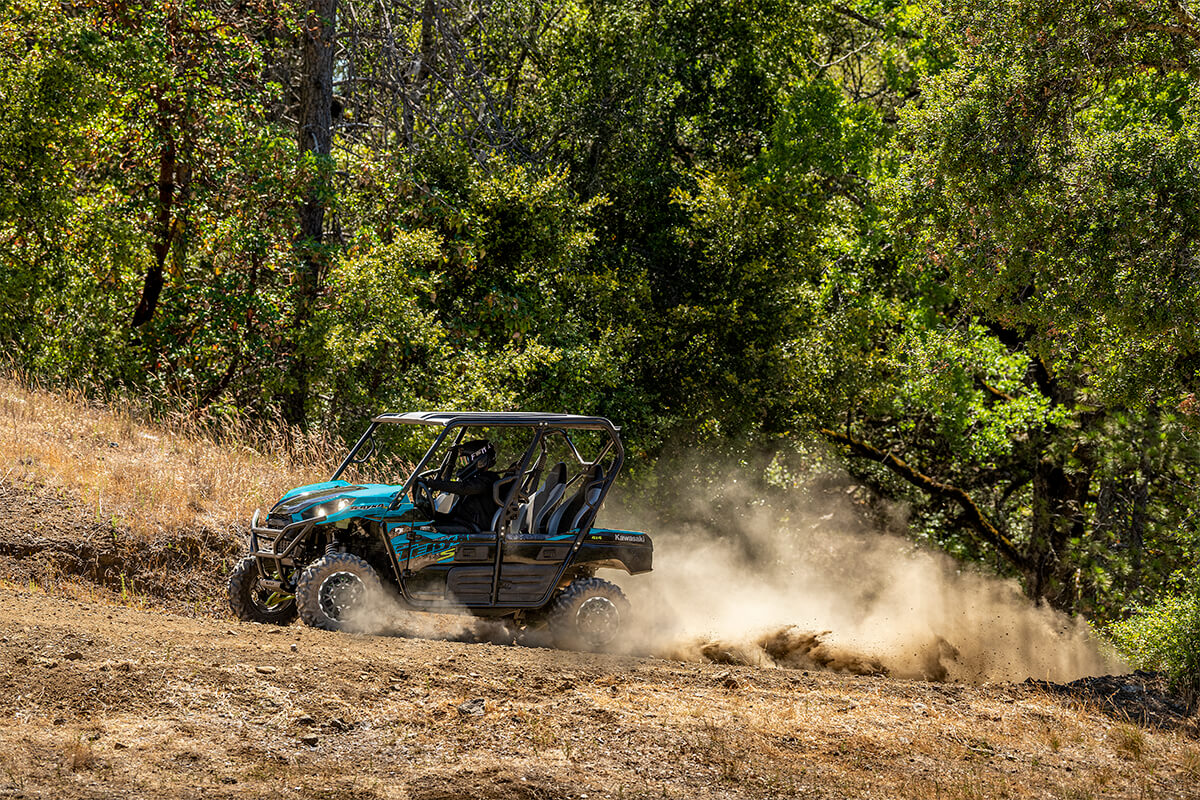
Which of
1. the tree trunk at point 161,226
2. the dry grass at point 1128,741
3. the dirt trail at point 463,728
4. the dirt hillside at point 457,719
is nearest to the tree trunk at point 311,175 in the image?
the tree trunk at point 161,226

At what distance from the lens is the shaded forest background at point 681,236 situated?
44.9ft

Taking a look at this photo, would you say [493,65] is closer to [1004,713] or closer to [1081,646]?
[1081,646]

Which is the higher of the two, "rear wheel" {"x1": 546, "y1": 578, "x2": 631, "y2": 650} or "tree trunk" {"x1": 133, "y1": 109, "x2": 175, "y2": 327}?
"tree trunk" {"x1": 133, "y1": 109, "x2": 175, "y2": 327}

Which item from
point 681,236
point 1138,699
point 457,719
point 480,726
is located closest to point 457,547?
point 457,719

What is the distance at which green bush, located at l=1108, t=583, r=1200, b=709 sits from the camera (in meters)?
10.5

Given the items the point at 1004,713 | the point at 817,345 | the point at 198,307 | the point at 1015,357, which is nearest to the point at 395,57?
the point at 198,307

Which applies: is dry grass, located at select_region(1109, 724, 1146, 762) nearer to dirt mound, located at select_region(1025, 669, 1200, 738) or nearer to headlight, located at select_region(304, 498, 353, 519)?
dirt mound, located at select_region(1025, 669, 1200, 738)

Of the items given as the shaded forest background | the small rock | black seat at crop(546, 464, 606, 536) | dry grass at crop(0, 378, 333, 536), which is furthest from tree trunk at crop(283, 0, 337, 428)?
the small rock

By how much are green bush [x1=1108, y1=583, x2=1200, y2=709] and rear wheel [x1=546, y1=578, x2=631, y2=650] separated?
5189mm

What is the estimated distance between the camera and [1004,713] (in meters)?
8.59

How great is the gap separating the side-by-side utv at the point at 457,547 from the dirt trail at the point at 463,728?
527 mm

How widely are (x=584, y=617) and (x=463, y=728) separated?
313 cm

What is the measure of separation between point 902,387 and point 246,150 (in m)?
13.0

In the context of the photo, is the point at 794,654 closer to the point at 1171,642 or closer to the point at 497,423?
the point at 1171,642
